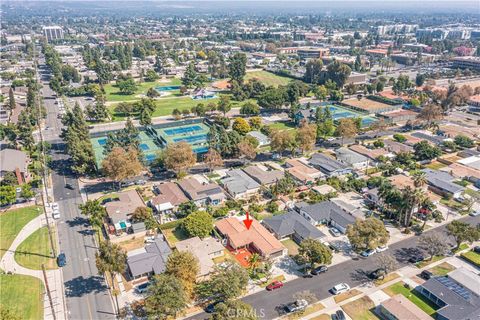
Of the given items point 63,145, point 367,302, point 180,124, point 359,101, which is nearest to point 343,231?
point 367,302

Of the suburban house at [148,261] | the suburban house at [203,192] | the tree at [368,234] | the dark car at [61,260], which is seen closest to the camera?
the suburban house at [148,261]

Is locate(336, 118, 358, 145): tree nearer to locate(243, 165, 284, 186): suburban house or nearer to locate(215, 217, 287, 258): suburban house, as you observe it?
locate(243, 165, 284, 186): suburban house

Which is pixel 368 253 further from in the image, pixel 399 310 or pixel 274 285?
pixel 274 285

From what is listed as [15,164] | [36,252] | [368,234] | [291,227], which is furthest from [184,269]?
[15,164]

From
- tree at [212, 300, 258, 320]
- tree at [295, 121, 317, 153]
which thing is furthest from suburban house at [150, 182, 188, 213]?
tree at [295, 121, 317, 153]

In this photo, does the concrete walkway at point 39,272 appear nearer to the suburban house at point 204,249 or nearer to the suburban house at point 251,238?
the suburban house at point 204,249

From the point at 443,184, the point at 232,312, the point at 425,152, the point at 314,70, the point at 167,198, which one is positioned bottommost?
the point at 167,198

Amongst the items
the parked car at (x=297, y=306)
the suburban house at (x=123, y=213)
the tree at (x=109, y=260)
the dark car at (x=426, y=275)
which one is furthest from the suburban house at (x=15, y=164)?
the dark car at (x=426, y=275)
